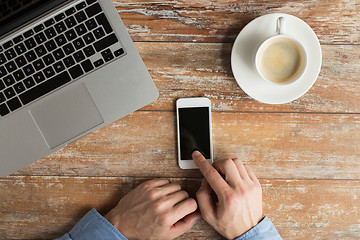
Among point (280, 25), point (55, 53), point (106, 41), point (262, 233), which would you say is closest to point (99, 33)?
point (106, 41)

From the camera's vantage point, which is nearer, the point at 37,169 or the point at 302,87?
the point at 302,87

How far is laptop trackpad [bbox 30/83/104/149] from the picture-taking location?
82 centimetres

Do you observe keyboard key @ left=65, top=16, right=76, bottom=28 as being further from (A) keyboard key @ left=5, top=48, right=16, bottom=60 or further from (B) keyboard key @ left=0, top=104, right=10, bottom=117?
(B) keyboard key @ left=0, top=104, right=10, bottom=117

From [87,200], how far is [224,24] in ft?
2.19

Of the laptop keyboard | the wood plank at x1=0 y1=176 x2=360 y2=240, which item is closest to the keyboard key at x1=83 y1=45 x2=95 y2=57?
the laptop keyboard

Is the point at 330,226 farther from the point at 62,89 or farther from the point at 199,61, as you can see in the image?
the point at 62,89

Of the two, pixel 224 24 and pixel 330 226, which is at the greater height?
pixel 224 24

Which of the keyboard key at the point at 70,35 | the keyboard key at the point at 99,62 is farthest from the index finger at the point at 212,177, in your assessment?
the keyboard key at the point at 70,35

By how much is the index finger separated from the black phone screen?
0.15 feet

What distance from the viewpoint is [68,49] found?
2.64 ft

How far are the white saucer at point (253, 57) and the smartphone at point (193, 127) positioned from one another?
0.13m

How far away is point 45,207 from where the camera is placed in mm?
914

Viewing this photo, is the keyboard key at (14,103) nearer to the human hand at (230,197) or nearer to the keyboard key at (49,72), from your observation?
the keyboard key at (49,72)

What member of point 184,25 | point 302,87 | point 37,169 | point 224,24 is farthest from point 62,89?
point 302,87
